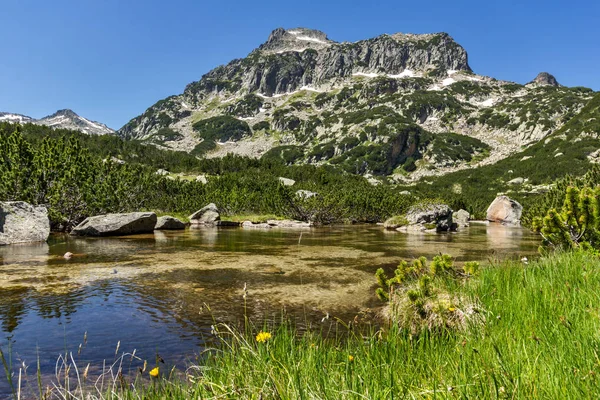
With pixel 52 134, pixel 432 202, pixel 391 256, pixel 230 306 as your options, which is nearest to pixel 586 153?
pixel 432 202

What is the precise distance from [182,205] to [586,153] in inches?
6480

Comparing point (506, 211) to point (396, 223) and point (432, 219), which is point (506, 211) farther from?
point (396, 223)

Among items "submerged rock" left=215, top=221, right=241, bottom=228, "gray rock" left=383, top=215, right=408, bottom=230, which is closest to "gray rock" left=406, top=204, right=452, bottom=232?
"gray rock" left=383, top=215, right=408, bottom=230

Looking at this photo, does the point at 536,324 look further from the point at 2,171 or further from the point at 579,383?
the point at 2,171

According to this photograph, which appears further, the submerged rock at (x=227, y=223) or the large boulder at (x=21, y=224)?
the submerged rock at (x=227, y=223)


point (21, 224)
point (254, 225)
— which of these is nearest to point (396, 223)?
point (254, 225)

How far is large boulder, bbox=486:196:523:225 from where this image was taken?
87875 millimetres

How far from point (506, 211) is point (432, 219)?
1703 inches

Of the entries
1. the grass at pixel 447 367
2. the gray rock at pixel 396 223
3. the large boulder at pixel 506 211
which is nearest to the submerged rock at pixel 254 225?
the gray rock at pixel 396 223

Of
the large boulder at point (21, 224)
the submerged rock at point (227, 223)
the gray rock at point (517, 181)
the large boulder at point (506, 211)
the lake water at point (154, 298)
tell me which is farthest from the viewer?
the gray rock at point (517, 181)

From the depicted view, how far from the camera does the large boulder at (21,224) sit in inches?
1096

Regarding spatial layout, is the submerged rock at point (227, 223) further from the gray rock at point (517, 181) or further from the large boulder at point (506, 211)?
the gray rock at point (517, 181)

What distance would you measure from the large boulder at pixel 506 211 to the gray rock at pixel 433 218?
1539 inches

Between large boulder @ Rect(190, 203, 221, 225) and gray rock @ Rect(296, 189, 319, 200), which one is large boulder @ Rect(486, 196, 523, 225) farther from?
large boulder @ Rect(190, 203, 221, 225)
